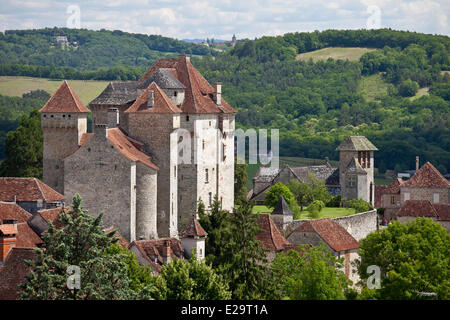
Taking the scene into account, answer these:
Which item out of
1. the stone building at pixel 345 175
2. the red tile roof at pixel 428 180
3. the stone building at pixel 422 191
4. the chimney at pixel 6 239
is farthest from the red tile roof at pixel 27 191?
the red tile roof at pixel 428 180

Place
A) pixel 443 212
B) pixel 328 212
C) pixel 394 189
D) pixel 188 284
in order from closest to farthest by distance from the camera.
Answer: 1. pixel 188 284
2. pixel 443 212
3. pixel 328 212
4. pixel 394 189

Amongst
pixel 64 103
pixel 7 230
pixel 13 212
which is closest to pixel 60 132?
pixel 64 103

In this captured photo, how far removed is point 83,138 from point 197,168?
9.15 m

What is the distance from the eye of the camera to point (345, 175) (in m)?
114

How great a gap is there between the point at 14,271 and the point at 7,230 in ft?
22.5

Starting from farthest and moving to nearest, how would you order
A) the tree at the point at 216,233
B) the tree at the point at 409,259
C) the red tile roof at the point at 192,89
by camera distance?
the red tile roof at the point at 192,89 < the tree at the point at 216,233 < the tree at the point at 409,259

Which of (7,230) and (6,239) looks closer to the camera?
(6,239)

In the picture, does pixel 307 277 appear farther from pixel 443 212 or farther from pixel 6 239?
pixel 443 212

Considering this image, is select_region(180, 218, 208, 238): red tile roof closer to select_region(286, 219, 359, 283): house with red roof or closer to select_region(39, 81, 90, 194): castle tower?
select_region(286, 219, 359, 283): house with red roof

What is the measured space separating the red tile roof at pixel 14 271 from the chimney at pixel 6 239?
2.82 metres

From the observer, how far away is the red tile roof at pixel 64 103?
75875 mm

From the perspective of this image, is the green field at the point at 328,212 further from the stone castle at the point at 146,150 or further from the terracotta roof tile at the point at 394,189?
the stone castle at the point at 146,150

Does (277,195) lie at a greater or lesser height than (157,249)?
lesser
